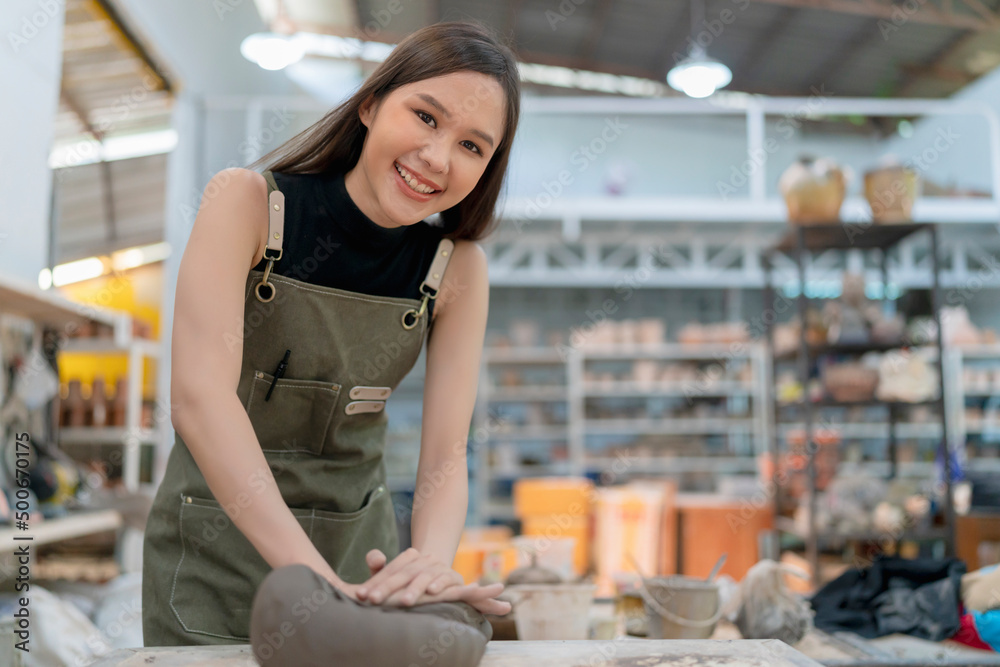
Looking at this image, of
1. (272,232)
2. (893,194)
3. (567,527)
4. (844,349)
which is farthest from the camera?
(567,527)

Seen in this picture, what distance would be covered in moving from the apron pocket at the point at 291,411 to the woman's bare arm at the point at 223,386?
0.14 meters

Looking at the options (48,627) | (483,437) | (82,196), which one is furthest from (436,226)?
(483,437)

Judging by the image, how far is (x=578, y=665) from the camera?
0.90 m

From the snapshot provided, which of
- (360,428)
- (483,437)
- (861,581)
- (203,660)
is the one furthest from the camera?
(483,437)

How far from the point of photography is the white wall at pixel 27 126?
251 cm

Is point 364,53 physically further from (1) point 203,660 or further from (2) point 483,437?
(1) point 203,660

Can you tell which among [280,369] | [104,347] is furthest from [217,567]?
[104,347]

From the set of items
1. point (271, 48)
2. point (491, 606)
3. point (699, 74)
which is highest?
point (699, 74)

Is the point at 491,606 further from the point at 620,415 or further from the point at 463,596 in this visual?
the point at 620,415

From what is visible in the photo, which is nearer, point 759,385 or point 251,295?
point 251,295

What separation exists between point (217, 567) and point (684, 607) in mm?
889

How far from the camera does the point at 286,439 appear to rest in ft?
4.03

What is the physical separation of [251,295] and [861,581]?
5.60ft

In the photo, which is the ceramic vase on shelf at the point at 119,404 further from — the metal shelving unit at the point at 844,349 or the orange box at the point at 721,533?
the orange box at the point at 721,533
